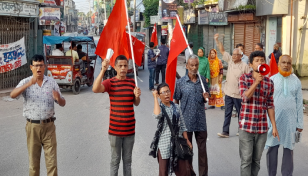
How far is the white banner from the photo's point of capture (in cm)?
1376

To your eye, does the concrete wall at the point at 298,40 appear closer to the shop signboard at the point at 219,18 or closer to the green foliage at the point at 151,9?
the shop signboard at the point at 219,18

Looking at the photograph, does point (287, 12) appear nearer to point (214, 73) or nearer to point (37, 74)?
point (214, 73)

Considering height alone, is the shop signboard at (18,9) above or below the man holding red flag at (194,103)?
above

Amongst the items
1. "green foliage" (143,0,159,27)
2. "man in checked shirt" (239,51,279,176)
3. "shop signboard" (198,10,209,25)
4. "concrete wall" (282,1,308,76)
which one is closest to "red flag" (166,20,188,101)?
"man in checked shirt" (239,51,279,176)

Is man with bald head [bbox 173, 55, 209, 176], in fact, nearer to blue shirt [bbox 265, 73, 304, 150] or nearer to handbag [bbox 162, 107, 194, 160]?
handbag [bbox 162, 107, 194, 160]

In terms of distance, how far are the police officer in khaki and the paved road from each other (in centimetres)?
91

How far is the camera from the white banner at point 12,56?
13758mm

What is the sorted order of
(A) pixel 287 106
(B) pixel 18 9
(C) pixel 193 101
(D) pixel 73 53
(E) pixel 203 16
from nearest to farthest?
(A) pixel 287 106, (C) pixel 193 101, (D) pixel 73 53, (B) pixel 18 9, (E) pixel 203 16

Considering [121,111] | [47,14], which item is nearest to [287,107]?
[121,111]

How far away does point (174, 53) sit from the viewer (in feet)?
18.2

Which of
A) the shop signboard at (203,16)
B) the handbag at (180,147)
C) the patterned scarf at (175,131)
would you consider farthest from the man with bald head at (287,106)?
the shop signboard at (203,16)

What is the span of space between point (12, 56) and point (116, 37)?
32.0 feet

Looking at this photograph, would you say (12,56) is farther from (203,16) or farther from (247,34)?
(203,16)

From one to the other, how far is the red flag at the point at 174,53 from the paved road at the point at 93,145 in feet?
4.58
